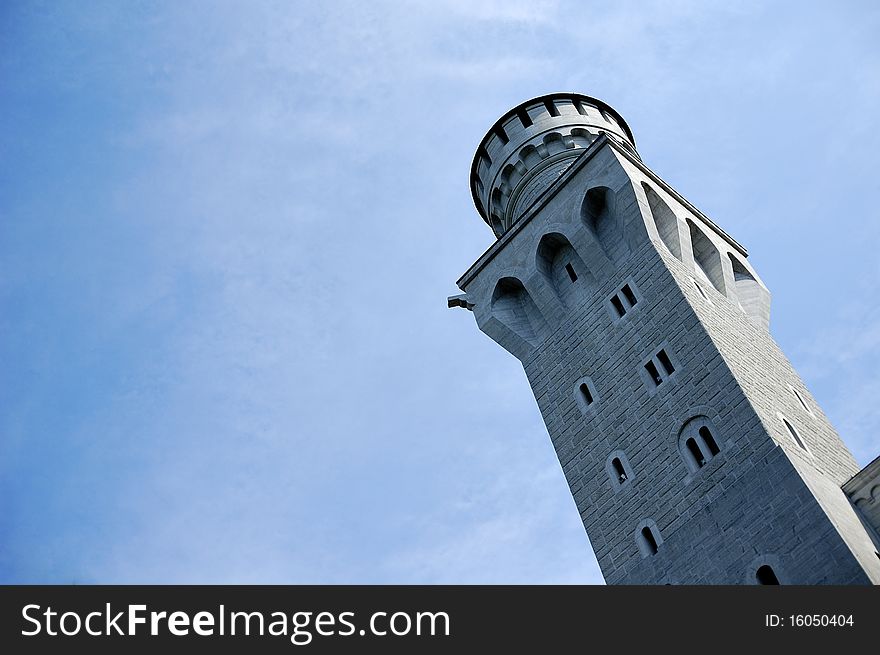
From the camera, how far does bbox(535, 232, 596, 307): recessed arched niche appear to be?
27062 mm

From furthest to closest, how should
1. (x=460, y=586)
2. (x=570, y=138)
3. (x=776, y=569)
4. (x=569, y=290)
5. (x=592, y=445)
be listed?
(x=570, y=138) → (x=569, y=290) → (x=592, y=445) → (x=776, y=569) → (x=460, y=586)

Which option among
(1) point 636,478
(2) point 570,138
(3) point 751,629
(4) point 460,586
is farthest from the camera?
(2) point 570,138

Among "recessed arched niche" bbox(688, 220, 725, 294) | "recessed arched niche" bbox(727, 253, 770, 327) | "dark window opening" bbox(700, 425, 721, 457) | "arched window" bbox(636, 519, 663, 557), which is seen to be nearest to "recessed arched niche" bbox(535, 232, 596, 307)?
"recessed arched niche" bbox(688, 220, 725, 294)

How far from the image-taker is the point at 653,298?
2484 centimetres

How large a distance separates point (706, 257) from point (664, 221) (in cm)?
212

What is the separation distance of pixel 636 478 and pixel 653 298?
4673 millimetres

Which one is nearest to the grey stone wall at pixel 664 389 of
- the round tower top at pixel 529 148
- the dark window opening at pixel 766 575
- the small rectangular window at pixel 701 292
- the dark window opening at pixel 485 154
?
the small rectangular window at pixel 701 292

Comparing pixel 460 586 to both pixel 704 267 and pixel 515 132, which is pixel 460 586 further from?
pixel 515 132

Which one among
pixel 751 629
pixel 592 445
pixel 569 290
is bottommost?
pixel 751 629

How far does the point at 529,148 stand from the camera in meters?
32.4

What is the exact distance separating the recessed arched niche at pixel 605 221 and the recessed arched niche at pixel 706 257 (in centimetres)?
241

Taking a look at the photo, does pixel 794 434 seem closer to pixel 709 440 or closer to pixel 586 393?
pixel 709 440

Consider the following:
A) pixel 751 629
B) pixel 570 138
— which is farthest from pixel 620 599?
pixel 570 138

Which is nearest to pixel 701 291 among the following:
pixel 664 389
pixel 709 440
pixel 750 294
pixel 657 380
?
pixel 657 380
